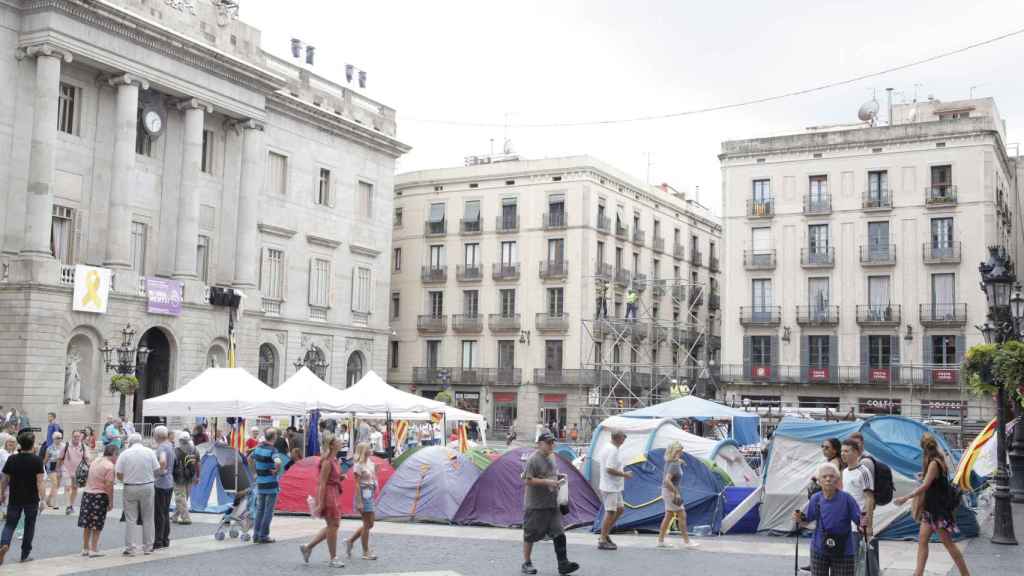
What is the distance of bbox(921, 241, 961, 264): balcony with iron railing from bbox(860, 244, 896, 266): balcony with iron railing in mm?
1374

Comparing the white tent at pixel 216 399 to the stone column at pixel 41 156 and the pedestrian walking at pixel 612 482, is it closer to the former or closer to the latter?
the pedestrian walking at pixel 612 482

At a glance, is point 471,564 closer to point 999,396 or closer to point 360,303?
point 999,396

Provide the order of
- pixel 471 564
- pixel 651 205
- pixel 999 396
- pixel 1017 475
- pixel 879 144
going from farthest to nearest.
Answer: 1. pixel 651 205
2. pixel 879 144
3. pixel 1017 475
4. pixel 999 396
5. pixel 471 564

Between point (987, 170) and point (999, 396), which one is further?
point (987, 170)

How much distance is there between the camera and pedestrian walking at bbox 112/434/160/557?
13.9m

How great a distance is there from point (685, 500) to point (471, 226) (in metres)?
42.4

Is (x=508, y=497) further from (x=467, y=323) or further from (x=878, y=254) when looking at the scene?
(x=467, y=323)

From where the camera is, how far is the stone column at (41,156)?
113 feet

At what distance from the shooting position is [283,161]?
4656 cm

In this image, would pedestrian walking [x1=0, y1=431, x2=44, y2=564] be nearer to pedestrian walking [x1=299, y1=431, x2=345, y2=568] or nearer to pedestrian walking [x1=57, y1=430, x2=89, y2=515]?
pedestrian walking [x1=299, y1=431, x2=345, y2=568]

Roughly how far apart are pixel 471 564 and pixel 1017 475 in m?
14.3

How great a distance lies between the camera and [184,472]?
1750cm

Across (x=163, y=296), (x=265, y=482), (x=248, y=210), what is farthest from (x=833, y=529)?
(x=248, y=210)

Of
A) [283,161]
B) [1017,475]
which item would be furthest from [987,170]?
[283,161]
